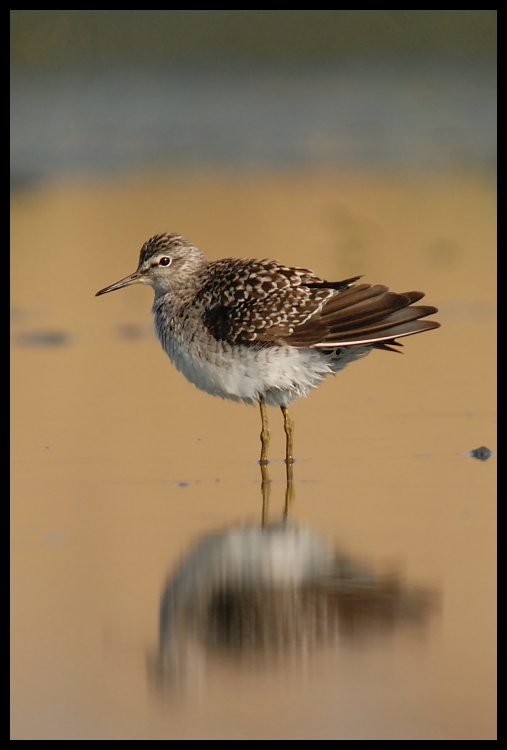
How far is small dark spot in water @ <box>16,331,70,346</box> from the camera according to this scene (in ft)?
36.5

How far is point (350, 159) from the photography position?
64.5 feet

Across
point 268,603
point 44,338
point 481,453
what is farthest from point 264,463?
point 44,338

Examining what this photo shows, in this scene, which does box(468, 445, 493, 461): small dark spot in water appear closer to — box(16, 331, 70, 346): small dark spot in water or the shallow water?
the shallow water

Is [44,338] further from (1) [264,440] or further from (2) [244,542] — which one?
(2) [244,542]

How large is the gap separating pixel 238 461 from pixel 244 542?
64.0 inches

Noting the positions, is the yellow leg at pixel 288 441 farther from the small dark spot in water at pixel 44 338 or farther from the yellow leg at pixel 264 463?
the small dark spot in water at pixel 44 338

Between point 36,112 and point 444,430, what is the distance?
1380 centimetres

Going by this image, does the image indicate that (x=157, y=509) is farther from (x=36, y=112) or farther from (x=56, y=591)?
(x=36, y=112)

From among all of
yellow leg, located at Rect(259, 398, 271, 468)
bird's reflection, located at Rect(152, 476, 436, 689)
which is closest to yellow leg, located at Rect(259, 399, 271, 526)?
yellow leg, located at Rect(259, 398, 271, 468)

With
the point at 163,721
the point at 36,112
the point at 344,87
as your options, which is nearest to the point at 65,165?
the point at 36,112

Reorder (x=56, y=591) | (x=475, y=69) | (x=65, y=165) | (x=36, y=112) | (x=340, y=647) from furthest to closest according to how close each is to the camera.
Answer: (x=475, y=69) < (x=36, y=112) < (x=65, y=165) < (x=56, y=591) < (x=340, y=647)

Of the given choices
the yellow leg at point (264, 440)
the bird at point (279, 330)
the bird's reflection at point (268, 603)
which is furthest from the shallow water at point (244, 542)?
the bird at point (279, 330)

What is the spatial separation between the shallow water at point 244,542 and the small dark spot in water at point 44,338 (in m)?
0.04

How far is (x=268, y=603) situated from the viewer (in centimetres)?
568
